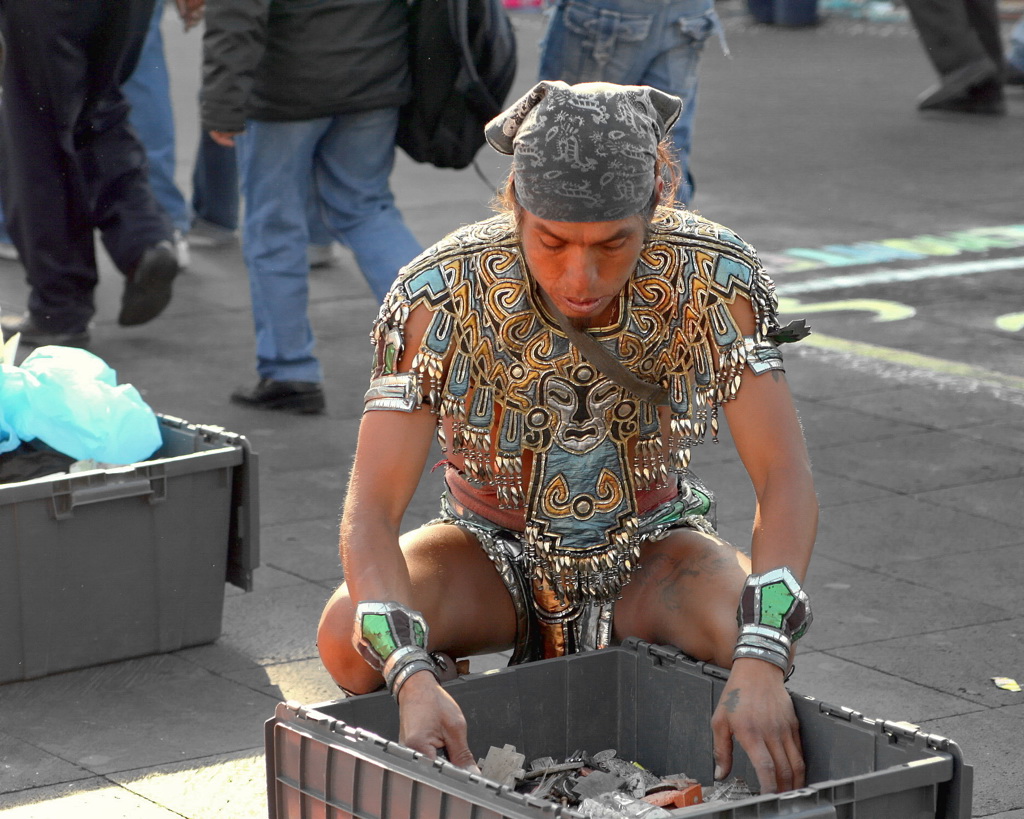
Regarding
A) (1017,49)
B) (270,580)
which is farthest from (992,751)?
(1017,49)

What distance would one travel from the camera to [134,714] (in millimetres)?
3316

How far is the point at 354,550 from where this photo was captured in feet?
8.70

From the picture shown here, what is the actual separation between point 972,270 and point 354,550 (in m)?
5.16

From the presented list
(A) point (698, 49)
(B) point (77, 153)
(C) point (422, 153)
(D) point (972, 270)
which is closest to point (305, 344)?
(C) point (422, 153)

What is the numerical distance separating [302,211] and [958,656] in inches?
106

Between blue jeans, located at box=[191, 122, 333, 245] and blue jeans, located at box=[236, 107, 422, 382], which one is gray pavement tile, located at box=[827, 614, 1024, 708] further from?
blue jeans, located at box=[191, 122, 333, 245]

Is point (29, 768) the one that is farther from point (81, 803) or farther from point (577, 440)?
point (577, 440)

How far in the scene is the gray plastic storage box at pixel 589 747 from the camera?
7.30 ft

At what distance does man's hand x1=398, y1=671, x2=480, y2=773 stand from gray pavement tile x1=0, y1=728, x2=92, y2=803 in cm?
85

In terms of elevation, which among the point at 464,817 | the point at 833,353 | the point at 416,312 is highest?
the point at 416,312

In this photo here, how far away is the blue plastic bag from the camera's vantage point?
3.51 meters

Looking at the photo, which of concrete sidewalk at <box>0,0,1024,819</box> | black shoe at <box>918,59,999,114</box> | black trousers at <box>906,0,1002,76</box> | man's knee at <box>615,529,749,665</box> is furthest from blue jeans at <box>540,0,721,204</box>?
black shoe at <box>918,59,999,114</box>

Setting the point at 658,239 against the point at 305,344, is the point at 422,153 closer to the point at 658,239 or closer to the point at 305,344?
the point at 305,344

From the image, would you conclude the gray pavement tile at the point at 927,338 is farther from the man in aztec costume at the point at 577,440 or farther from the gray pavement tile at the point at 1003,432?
the man in aztec costume at the point at 577,440
